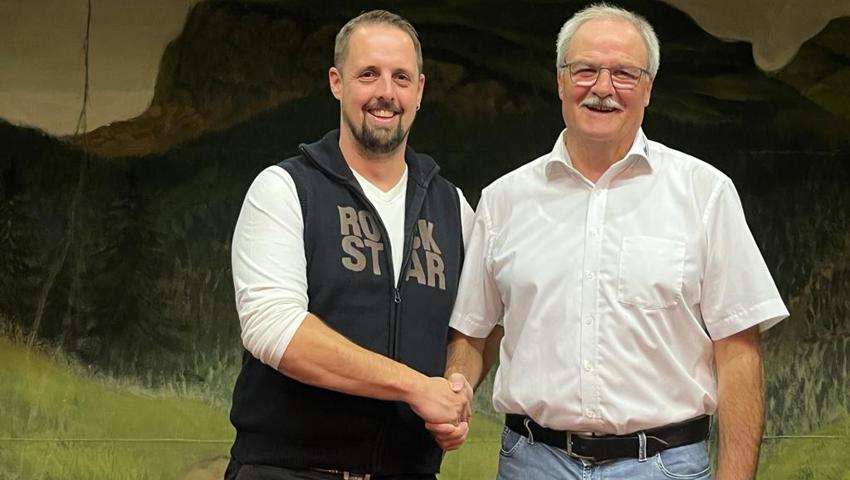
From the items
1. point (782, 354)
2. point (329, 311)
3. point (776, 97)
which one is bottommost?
point (782, 354)

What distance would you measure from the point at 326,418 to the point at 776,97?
2920mm

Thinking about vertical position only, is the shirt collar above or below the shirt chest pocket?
above

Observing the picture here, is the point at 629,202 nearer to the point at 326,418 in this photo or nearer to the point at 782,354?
the point at 326,418

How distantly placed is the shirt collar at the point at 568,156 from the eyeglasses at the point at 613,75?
0.29 ft

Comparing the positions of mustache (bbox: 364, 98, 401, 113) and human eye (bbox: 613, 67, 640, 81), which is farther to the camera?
mustache (bbox: 364, 98, 401, 113)

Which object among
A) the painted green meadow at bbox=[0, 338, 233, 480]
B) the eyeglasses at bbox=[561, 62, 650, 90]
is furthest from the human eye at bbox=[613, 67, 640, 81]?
the painted green meadow at bbox=[0, 338, 233, 480]

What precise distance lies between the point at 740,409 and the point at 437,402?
0.53 m

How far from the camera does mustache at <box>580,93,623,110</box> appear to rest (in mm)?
1883

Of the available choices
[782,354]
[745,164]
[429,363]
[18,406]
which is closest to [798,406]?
[782,354]

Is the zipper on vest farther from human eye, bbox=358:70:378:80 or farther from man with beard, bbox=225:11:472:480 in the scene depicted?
human eye, bbox=358:70:378:80

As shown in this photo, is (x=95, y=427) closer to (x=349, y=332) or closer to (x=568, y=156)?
(x=349, y=332)

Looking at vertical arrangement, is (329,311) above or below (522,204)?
below

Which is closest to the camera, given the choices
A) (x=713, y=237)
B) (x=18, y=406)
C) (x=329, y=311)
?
(x=713, y=237)

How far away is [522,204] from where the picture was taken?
2.02 m
